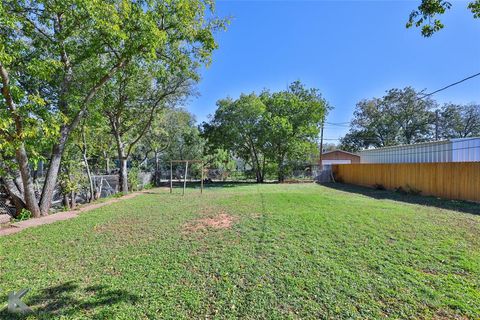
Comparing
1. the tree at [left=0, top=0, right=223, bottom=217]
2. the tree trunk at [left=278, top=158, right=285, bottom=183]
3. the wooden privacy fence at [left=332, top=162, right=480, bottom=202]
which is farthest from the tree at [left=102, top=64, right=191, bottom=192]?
the wooden privacy fence at [left=332, top=162, right=480, bottom=202]

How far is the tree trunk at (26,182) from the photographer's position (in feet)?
21.2

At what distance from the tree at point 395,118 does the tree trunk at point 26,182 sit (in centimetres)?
3428

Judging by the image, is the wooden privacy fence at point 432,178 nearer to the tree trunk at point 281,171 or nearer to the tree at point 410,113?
the tree trunk at point 281,171

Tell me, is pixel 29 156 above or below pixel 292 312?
above

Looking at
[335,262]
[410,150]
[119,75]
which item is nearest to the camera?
[335,262]

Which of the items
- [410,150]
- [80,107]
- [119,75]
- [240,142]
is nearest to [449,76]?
[410,150]

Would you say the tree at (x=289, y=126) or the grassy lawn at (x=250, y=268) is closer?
the grassy lawn at (x=250, y=268)

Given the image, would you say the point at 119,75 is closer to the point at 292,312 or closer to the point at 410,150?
the point at 292,312

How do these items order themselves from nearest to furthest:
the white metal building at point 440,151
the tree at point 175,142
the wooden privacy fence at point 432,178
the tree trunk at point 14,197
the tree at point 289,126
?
1. the tree trunk at point 14,197
2. the wooden privacy fence at point 432,178
3. the white metal building at point 440,151
4. the tree at point 289,126
5. the tree at point 175,142

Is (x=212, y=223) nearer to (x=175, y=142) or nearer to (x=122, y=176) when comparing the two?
(x=122, y=176)

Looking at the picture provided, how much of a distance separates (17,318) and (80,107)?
6.75 meters

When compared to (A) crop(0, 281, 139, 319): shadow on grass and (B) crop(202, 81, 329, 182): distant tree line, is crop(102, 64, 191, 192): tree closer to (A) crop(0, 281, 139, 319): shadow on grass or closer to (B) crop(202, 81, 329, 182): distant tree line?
(B) crop(202, 81, 329, 182): distant tree line

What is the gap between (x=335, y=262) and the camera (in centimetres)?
367

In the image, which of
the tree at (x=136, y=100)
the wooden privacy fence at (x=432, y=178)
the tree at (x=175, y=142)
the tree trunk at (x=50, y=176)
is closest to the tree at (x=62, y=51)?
the tree trunk at (x=50, y=176)
